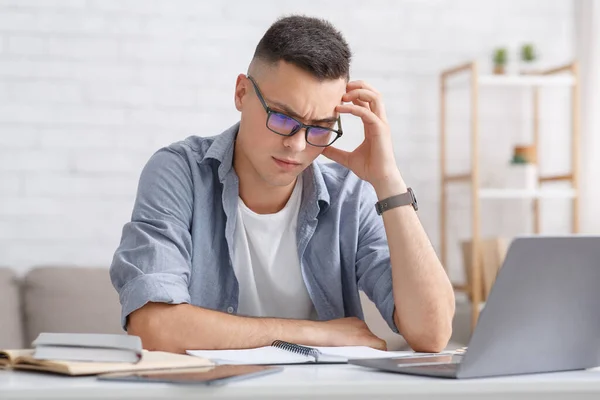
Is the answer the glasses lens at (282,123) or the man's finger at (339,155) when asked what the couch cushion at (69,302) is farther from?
the glasses lens at (282,123)

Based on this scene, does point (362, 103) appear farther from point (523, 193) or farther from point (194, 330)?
point (523, 193)

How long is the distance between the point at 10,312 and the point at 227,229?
4.34 feet

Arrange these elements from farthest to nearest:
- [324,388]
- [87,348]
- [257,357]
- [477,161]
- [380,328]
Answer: [477,161]
[380,328]
[257,357]
[87,348]
[324,388]

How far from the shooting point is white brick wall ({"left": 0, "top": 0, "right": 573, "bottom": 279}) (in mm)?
3387

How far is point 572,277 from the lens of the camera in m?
1.18

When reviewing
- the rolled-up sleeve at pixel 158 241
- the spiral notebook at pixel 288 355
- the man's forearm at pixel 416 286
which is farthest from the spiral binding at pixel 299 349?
the man's forearm at pixel 416 286

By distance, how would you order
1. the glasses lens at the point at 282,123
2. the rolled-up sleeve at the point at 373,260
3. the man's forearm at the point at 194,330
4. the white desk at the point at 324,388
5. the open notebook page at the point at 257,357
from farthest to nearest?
the rolled-up sleeve at the point at 373,260 < the glasses lens at the point at 282,123 < the man's forearm at the point at 194,330 < the open notebook page at the point at 257,357 < the white desk at the point at 324,388

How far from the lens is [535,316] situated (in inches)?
45.6

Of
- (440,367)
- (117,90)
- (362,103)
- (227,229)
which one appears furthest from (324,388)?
(117,90)

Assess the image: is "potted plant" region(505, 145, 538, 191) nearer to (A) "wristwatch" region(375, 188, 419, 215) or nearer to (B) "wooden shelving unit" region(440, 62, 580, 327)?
(B) "wooden shelving unit" region(440, 62, 580, 327)

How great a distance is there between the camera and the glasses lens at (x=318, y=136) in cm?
182

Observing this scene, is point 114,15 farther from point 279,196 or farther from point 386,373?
point 386,373

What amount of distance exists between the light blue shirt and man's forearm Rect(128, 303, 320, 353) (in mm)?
136

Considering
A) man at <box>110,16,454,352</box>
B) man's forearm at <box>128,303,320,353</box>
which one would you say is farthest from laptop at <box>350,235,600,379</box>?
man at <box>110,16,454,352</box>
